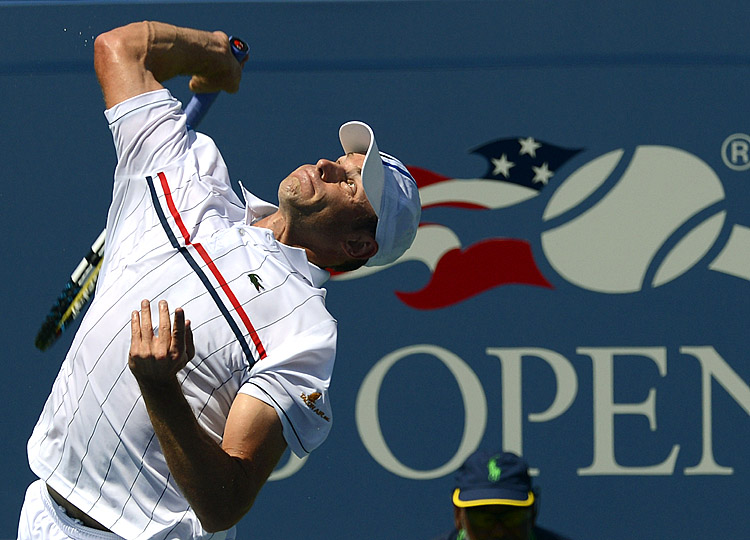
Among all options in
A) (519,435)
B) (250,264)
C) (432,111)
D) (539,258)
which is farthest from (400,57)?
(250,264)

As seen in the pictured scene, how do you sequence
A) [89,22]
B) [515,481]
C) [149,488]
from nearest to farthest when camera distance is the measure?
[149,488] → [515,481] → [89,22]

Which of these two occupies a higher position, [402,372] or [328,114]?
[328,114]

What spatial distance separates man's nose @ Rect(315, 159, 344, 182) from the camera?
1828 mm

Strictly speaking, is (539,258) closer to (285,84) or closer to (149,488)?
(285,84)

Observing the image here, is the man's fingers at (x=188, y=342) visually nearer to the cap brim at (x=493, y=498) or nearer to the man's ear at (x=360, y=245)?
the man's ear at (x=360, y=245)

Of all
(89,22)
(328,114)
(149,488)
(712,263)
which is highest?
(89,22)

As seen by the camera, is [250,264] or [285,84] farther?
[285,84]

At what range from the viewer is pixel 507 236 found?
284 cm

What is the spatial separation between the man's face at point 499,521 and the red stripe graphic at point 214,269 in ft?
2.69

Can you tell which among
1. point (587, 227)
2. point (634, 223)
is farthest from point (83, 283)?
point (634, 223)

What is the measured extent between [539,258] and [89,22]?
1.30 m

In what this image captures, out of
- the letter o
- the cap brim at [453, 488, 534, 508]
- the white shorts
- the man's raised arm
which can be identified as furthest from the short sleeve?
the letter o

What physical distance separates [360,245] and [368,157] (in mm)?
172

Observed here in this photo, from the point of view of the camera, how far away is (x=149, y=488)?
1.68 meters
